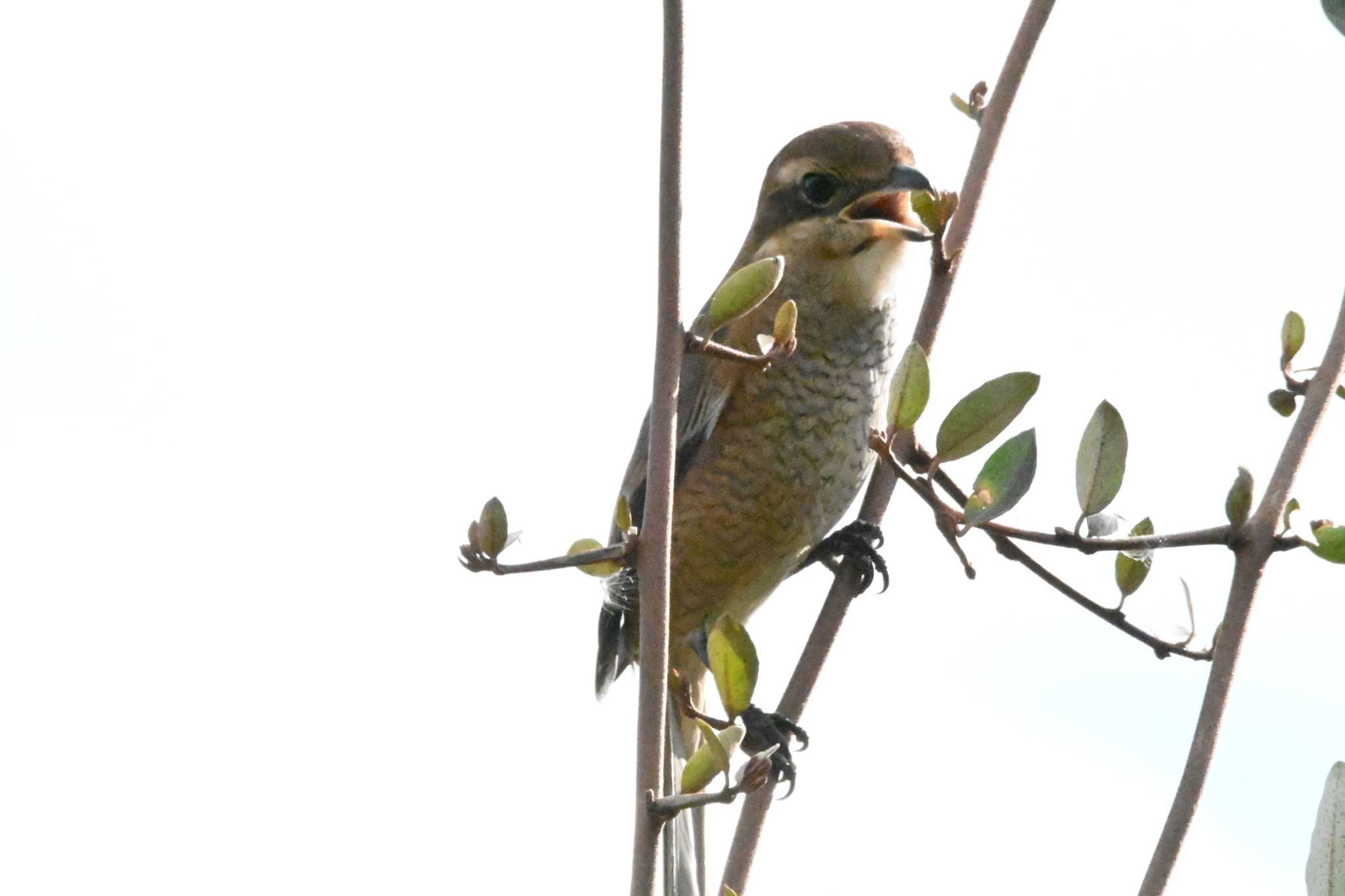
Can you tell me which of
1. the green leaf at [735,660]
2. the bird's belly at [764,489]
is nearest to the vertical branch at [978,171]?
the green leaf at [735,660]

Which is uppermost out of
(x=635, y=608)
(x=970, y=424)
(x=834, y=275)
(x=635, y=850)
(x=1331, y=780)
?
(x=834, y=275)

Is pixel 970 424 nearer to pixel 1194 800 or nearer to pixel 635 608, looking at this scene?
pixel 1194 800

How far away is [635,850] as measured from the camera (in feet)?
4.02

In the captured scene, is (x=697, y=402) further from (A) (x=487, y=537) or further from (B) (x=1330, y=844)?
(B) (x=1330, y=844)

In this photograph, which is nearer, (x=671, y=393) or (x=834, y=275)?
(x=671, y=393)

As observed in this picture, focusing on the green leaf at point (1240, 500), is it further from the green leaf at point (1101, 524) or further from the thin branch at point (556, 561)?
the thin branch at point (556, 561)

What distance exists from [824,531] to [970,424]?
1855mm

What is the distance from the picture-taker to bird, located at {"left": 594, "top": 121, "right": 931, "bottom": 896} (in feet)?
11.7

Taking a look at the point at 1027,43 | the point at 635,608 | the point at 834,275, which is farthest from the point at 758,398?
the point at 1027,43

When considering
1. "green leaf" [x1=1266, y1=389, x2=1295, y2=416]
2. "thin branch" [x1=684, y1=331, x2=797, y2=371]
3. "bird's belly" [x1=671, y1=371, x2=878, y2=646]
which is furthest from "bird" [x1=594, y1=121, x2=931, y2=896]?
"thin branch" [x1=684, y1=331, x2=797, y2=371]

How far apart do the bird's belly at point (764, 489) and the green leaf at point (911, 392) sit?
5.78 ft

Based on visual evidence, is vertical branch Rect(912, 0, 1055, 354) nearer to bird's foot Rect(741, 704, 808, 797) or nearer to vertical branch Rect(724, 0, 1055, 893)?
vertical branch Rect(724, 0, 1055, 893)

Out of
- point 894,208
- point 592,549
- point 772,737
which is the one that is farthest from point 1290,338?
point 894,208

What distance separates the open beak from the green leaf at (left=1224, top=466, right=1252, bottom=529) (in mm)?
1789
